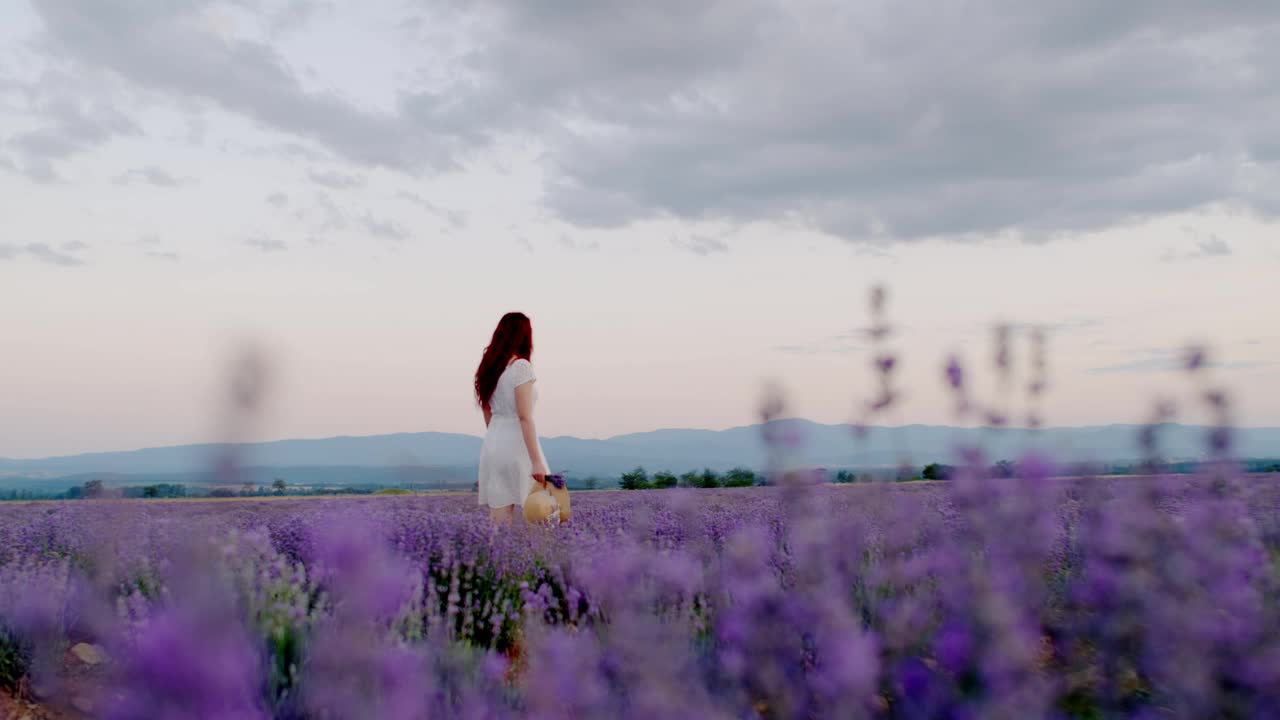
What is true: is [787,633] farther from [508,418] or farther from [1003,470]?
[508,418]

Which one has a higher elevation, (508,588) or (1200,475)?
(1200,475)

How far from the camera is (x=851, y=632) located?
6.18 ft

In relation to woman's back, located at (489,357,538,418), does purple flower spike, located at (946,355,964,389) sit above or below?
below

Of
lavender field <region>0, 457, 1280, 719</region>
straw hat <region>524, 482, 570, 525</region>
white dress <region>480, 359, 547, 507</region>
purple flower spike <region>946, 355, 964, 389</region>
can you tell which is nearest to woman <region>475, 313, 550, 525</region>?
white dress <region>480, 359, 547, 507</region>

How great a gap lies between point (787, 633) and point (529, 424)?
3803 mm

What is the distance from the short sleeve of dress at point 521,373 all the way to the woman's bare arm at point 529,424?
0.09 ft

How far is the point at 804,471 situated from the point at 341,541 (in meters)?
1.74

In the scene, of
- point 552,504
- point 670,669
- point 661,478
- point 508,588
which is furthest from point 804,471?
point 661,478

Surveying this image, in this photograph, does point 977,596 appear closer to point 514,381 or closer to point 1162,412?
point 1162,412

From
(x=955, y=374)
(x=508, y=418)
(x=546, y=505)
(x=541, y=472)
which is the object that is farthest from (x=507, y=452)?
(x=955, y=374)

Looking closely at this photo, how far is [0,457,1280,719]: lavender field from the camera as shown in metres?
1.54

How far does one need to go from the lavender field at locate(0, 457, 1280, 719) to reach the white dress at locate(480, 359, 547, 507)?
2.15 meters

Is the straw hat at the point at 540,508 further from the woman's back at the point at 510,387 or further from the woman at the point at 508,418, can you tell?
the woman's back at the point at 510,387

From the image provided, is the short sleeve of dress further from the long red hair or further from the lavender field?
the lavender field
